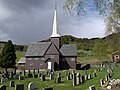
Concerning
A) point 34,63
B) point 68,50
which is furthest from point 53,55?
point 34,63

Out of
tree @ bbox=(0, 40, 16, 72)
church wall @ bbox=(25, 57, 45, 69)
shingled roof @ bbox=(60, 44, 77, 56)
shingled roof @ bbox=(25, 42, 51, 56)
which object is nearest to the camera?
tree @ bbox=(0, 40, 16, 72)

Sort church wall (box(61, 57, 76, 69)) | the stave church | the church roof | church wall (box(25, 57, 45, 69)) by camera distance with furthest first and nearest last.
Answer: church wall (box(25, 57, 45, 69)), the church roof, church wall (box(61, 57, 76, 69)), the stave church

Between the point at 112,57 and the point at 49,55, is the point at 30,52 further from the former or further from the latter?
the point at 112,57


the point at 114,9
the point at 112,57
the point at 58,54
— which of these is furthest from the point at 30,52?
the point at 114,9

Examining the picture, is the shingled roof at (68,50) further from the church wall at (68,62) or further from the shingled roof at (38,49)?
the shingled roof at (38,49)

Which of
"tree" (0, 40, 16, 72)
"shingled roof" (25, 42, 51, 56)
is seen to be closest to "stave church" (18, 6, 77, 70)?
"shingled roof" (25, 42, 51, 56)

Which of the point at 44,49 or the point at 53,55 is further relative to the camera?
the point at 44,49

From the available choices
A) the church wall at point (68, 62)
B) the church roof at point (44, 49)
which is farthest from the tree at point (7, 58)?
the church wall at point (68, 62)

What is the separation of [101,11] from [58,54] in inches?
1977

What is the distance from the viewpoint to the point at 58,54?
204 ft

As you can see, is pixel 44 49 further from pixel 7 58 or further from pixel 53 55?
pixel 7 58

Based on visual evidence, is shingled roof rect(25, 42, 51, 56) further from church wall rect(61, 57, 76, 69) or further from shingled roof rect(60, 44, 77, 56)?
church wall rect(61, 57, 76, 69)

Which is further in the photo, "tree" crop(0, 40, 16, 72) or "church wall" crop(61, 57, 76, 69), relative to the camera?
"church wall" crop(61, 57, 76, 69)

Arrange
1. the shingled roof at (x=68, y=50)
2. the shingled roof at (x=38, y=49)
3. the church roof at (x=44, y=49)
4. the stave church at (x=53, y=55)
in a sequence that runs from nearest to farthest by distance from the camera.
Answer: the stave church at (x=53, y=55)
the shingled roof at (x=68, y=50)
the church roof at (x=44, y=49)
the shingled roof at (x=38, y=49)
